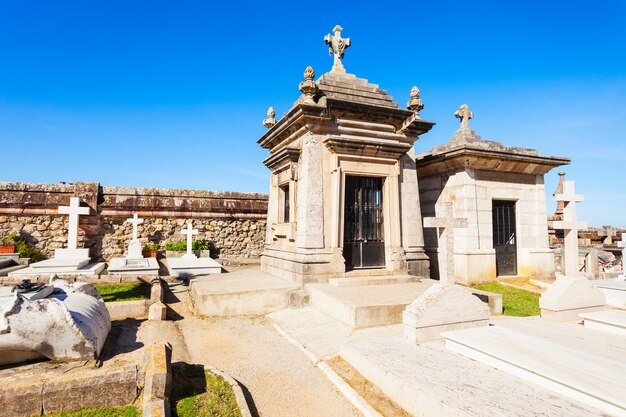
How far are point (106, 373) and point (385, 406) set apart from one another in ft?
9.66

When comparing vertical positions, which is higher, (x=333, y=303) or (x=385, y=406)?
(x=333, y=303)

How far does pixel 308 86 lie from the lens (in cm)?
882

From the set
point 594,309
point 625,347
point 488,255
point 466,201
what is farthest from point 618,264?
point 625,347

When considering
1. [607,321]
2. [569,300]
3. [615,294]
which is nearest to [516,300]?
[615,294]

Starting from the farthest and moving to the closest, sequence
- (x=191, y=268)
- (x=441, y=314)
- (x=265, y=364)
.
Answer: (x=191, y=268) < (x=265, y=364) < (x=441, y=314)

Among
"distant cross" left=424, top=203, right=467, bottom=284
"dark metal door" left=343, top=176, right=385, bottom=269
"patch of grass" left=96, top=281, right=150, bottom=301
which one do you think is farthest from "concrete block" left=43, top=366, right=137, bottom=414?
"dark metal door" left=343, top=176, right=385, bottom=269

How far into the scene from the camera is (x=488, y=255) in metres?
10.7

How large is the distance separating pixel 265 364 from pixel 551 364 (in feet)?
11.9

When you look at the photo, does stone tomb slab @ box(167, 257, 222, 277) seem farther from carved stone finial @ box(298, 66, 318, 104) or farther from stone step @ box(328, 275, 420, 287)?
carved stone finial @ box(298, 66, 318, 104)

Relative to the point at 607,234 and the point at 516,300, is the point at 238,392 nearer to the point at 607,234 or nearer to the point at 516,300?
the point at 516,300

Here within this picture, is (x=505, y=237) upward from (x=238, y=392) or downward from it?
upward

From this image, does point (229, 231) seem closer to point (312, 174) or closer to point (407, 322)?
point (312, 174)

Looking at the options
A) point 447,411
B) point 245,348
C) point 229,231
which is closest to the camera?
point 447,411

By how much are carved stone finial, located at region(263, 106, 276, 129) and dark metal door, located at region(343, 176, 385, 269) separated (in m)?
4.04
